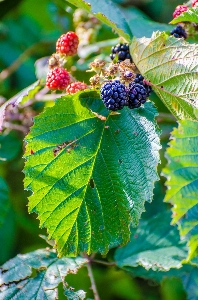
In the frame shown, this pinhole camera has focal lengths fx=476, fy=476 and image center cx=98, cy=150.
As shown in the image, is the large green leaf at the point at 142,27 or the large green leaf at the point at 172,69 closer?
the large green leaf at the point at 172,69

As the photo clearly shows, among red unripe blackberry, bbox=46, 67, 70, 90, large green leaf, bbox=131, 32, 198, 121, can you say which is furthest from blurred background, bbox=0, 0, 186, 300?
large green leaf, bbox=131, 32, 198, 121

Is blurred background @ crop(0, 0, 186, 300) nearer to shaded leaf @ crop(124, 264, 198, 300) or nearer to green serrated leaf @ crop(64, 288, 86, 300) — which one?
shaded leaf @ crop(124, 264, 198, 300)

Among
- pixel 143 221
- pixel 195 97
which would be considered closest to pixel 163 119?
pixel 143 221

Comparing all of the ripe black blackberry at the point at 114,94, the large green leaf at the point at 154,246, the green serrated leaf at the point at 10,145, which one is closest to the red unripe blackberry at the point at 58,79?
the ripe black blackberry at the point at 114,94

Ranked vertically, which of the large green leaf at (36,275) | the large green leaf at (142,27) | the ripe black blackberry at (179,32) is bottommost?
the large green leaf at (36,275)

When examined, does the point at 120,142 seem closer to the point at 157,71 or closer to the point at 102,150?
the point at 102,150

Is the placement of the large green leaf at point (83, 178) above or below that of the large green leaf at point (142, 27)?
below

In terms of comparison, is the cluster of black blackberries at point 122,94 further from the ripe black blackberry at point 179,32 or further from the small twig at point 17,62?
the small twig at point 17,62
